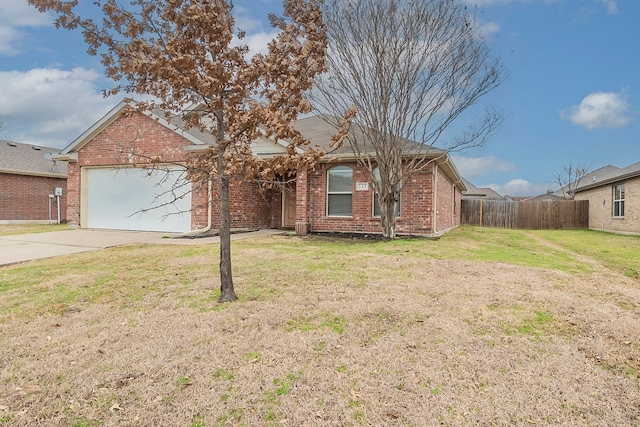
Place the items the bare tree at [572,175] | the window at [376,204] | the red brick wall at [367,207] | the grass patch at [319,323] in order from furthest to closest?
the bare tree at [572,175] < the window at [376,204] < the red brick wall at [367,207] < the grass patch at [319,323]

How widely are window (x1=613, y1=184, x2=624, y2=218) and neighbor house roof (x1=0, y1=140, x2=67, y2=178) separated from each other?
91.0 ft

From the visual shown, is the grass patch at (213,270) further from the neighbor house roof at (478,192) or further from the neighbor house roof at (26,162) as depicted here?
the neighbor house roof at (478,192)

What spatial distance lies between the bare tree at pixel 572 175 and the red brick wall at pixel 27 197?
43225mm

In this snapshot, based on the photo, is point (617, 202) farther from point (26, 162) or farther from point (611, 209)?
point (26, 162)

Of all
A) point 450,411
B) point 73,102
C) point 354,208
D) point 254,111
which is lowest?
point 450,411

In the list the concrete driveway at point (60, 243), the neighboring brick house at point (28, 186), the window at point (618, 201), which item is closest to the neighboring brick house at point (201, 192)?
the concrete driveway at point (60, 243)

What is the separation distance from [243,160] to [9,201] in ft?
66.1

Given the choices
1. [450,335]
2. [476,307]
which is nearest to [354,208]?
[476,307]

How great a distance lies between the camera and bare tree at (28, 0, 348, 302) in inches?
154

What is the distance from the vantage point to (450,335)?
3.48 meters

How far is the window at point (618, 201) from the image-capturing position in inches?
677

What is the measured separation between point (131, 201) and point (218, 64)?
11217mm

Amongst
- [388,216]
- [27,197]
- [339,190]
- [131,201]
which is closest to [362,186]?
[339,190]

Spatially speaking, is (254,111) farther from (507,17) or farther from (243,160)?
(507,17)
